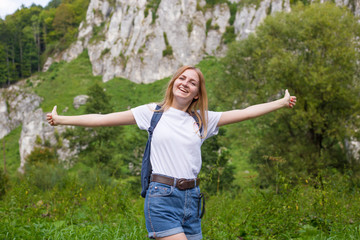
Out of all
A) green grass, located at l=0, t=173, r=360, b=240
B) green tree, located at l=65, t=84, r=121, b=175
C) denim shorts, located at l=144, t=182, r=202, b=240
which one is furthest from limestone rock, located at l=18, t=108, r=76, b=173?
denim shorts, located at l=144, t=182, r=202, b=240

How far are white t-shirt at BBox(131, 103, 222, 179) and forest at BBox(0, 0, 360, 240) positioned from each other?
129 cm

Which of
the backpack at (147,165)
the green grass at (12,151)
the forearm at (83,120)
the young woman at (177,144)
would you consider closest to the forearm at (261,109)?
the young woman at (177,144)

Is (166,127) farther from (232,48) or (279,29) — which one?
(232,48)

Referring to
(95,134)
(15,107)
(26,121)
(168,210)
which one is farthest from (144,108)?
(15,107)

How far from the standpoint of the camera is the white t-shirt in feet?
8.14

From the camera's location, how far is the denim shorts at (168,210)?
2346 millimetres

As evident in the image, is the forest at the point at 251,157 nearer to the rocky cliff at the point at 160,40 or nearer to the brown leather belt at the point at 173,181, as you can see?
the brown leather belt at the point at 173,181

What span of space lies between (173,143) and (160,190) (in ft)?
1.20

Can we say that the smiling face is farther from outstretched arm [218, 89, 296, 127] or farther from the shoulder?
outstretched arm [218, 89, 296, 127]

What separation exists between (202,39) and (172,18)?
5.60m

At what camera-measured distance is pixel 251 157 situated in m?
19.0

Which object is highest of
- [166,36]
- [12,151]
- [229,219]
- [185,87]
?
[166,36]

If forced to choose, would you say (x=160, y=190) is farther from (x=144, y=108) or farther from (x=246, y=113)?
(x=246, y=113)

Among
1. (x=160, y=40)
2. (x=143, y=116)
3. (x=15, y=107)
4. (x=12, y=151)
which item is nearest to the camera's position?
(x=143, y=116)
